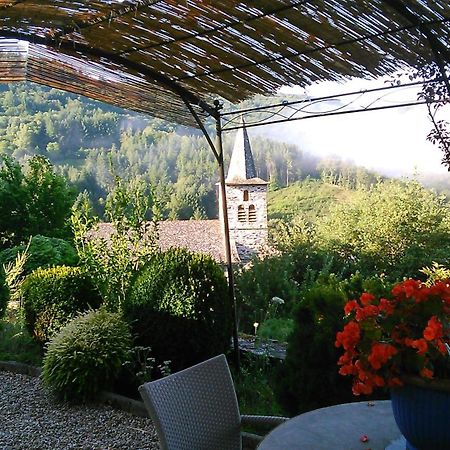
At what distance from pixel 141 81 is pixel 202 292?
1651 millimetres

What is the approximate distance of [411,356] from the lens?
157 cm

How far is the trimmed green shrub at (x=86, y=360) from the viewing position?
14.9 ft

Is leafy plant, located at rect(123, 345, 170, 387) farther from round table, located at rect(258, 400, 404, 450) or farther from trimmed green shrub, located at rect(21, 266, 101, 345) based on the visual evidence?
round table, located at rect(258, 400, 404, 450)

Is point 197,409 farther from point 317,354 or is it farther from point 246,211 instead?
point 246,211

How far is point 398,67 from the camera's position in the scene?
3541 mm

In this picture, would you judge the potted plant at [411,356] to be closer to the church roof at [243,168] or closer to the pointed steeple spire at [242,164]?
the church roof at [243,168]

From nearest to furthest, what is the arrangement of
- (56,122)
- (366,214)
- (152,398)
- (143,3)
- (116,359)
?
(152,398)
(143,3)
(116,359)
(366,214)
(56,122)

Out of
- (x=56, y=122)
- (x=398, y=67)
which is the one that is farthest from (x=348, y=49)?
(x=56, y=122)

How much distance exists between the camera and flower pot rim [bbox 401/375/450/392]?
1.55 m

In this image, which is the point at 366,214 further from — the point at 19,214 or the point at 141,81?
the point at 141,81

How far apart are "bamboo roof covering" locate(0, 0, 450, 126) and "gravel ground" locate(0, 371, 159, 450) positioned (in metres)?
2.33

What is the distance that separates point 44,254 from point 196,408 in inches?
245

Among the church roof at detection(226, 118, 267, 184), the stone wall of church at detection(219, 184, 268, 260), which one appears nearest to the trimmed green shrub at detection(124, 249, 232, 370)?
the stone wall of church at detection(219, 184, 268, 260)

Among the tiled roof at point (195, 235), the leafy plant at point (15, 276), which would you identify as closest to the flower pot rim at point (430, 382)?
the leafy plant at point (15, 276)
